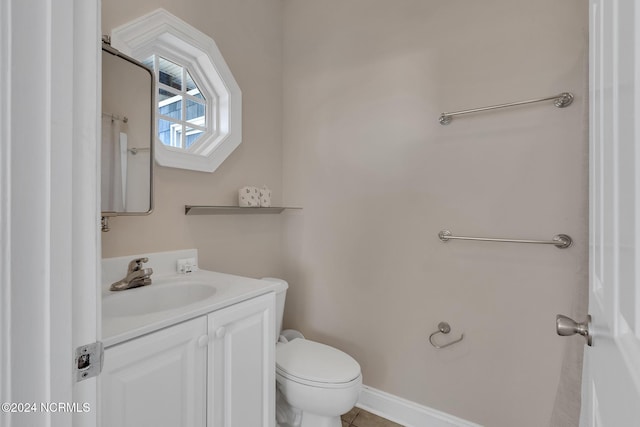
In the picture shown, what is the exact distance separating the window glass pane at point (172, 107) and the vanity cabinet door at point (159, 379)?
1137 millimetres

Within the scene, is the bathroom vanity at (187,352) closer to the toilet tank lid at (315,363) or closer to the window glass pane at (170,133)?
the toilet tank lid at (315,363)

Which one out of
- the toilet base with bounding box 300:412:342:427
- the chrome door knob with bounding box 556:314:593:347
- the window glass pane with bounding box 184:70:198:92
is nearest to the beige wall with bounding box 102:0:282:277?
the window glass pane with bounding box 184:70:198:92

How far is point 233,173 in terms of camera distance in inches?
69.9

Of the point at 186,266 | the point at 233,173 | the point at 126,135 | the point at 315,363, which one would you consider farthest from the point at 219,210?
the point at 315,363

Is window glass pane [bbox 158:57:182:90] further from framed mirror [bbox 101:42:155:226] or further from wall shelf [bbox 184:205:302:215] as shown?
wall shelf [bbox 184:205:302:215]

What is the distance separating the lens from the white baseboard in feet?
5.02

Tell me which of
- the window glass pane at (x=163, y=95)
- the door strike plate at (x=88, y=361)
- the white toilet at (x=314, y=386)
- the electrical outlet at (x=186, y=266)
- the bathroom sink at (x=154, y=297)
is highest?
the window glass pane at (x=163, y=95)

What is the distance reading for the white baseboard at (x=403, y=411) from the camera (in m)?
1.53

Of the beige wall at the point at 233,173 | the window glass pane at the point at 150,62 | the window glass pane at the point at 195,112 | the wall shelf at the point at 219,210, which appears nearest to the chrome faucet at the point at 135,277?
the beige wall at the point at 233,173

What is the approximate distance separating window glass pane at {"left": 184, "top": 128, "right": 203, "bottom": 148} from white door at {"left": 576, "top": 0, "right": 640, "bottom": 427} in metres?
1.69

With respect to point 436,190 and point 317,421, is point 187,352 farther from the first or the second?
point 436,190

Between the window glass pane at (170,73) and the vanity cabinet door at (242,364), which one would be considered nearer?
the vanity cabinet door at (242,364)

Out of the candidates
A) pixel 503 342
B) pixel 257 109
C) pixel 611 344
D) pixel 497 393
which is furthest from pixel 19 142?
pixel 497 393

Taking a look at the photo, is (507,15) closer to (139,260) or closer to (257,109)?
(257,109)
